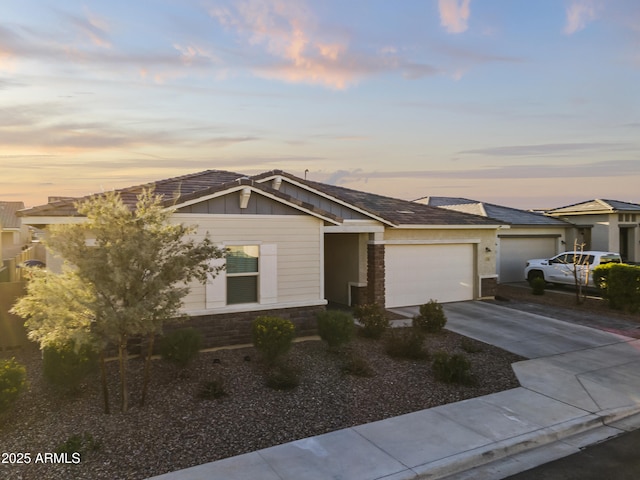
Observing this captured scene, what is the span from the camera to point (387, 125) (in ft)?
54.5

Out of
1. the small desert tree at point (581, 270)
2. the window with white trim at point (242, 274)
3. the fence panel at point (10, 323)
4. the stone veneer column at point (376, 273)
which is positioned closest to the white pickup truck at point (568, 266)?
the small desert tree at point (581, 270)

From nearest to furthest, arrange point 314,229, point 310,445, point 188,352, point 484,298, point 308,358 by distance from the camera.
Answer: point 310,445 < point 188,352 < point 308,358 < point 314,229 < point 484,298

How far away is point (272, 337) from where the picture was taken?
9.25 m

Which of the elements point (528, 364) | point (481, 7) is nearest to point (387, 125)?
point (481, 7)

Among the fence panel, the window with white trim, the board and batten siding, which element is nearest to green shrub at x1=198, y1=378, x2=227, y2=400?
the board and batten siding

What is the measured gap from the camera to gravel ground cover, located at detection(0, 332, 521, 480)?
616 centimetres

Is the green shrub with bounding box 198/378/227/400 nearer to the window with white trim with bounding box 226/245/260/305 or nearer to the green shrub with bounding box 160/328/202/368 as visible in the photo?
the green shrub with bounding box 160/328/202/368

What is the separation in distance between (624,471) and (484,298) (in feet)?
40.7

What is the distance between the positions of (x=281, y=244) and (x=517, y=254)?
1590cm

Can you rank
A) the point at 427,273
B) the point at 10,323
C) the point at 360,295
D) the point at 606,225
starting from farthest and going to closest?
1. the point at 606,225
2. the point at 427,273
3. the point at 360,295
4. the point at 10,323

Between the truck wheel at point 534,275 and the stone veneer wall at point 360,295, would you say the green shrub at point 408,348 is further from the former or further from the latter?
the truck wheel at point 534,275

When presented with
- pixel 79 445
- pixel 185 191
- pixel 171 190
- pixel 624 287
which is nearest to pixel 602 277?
pixel 624 287

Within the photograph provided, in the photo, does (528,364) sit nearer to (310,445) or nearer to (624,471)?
(624,471)

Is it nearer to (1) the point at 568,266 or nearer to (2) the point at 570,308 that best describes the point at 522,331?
(2) the point at 570,308
